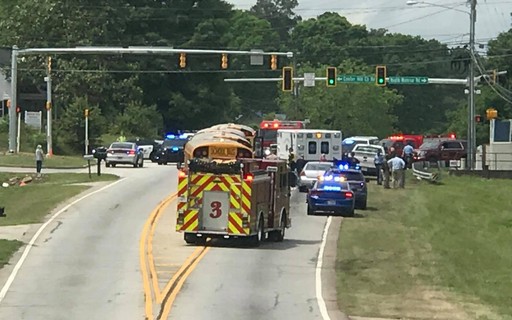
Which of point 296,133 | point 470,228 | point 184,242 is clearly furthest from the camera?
point 296,133

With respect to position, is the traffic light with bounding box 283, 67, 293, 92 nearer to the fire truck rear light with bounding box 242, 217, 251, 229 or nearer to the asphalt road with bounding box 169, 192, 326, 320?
the asphalt road with bounding box 169, 192, 326, 320

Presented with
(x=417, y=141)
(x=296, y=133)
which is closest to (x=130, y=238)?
(x=296, y=133)

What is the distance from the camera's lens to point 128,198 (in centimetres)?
4316

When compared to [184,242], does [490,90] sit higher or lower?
higher

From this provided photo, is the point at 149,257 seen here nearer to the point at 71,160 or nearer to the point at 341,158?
the point at 341,158

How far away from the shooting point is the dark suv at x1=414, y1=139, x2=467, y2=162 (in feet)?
233

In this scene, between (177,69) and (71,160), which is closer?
(71,160)

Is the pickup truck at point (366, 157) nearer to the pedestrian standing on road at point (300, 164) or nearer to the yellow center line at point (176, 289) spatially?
the pedestrian standing on road at point (300, 164)

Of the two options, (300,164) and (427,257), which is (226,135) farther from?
(300,164)

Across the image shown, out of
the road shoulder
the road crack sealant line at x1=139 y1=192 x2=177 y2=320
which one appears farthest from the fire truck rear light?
the road crack sealant line at x1=139 y1=192 x2=177 y2=320

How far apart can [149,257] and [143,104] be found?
73309 mm

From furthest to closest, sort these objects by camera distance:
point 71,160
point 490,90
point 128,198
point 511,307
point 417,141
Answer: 1. point 490,90
2. point 417,141
3. point 71,160
4. point 128,198
5. point 511,307

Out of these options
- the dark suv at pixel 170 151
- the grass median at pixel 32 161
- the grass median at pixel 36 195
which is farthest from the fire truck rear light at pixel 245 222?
the dark suv at pixel 170 151

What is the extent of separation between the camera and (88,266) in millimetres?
26078
